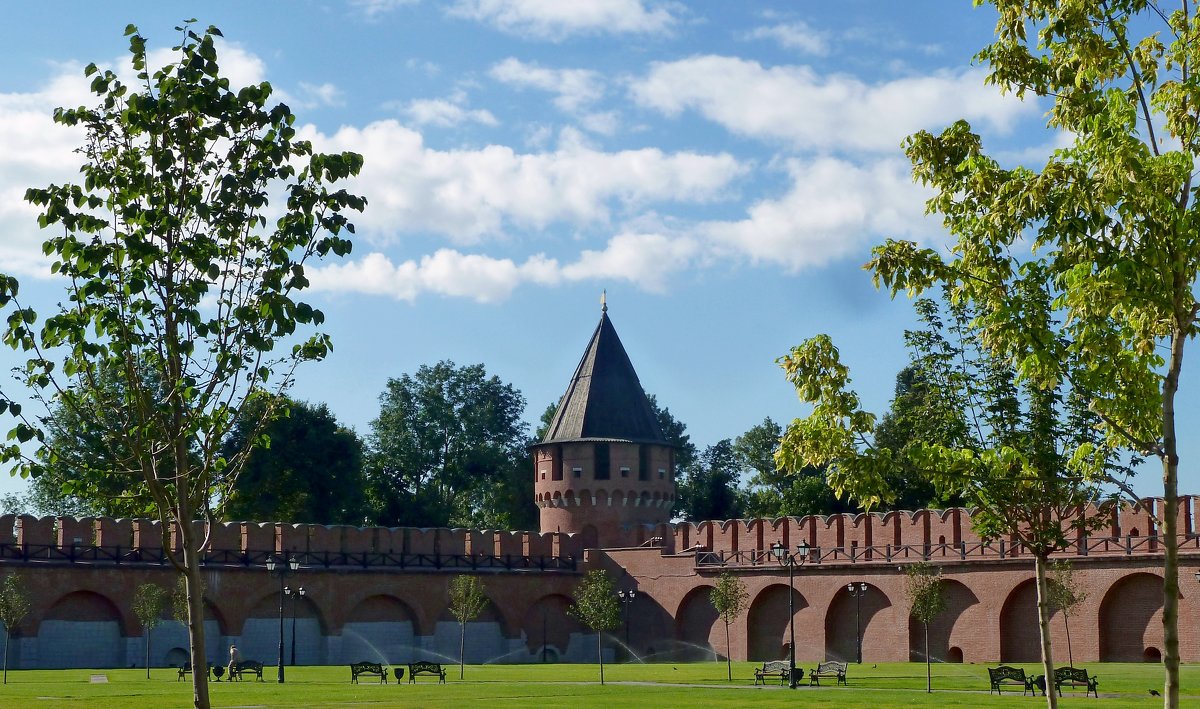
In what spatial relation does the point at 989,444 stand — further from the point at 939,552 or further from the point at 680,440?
the point at 680,440

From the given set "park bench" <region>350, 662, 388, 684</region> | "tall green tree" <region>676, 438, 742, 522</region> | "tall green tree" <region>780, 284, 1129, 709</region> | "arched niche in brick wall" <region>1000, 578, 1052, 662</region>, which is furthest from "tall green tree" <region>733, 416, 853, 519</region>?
"tall green tree" <region>780, 284, 1129, 709</region>

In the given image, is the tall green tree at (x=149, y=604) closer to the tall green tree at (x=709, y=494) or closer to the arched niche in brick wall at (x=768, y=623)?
the arched niche in brick wall at (x=768, y=623)

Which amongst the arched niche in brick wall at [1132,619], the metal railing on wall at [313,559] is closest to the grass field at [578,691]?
the arched niche in brick wall at [1132,619]

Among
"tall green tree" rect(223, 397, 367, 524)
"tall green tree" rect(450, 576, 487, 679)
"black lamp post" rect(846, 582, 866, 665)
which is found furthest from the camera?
"tall green tree" rect(223, 397, 367, 524)

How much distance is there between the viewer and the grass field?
21.8m

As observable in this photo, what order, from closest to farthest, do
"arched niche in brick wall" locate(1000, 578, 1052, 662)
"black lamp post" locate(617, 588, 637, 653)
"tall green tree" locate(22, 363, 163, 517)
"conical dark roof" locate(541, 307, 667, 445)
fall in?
"tall green tree" locate(22, 363, 163, 517) → "arched niche in brick wall" locate(1000, 578, 1052, 662) → "black lamp post" locate(617, 588, 637, 653) → "conical dark roof" locate(541, 307, 667, 445)

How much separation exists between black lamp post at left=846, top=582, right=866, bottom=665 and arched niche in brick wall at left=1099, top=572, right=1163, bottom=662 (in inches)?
260

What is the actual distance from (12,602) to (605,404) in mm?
22822

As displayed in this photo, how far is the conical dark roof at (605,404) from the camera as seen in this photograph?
49.9 metres

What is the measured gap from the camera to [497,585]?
44750 millimetres

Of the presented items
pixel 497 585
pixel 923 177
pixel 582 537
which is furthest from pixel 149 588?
pixel 923 177

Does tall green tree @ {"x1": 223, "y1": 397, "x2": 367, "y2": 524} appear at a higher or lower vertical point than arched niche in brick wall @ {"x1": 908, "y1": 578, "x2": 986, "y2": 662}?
higher

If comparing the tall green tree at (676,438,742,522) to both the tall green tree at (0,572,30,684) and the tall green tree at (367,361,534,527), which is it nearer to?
the tall green tree at (367,361,534,527)

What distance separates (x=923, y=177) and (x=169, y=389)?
6788 millimetres
